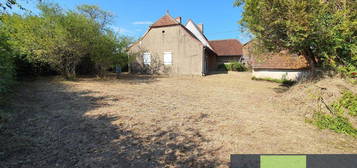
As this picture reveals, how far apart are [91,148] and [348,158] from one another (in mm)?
4293

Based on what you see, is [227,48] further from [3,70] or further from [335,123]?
[3,70]

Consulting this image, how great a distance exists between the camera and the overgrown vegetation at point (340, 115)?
153 inches

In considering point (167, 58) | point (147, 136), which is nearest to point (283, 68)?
point (167, 58)

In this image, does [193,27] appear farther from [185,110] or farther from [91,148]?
[91,148]

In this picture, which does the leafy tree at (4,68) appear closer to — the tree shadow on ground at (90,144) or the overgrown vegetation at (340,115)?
the tree shadow on ground at (90,144)

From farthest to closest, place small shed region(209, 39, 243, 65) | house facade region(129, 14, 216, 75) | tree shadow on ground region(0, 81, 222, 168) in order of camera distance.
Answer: small shed region(209, 39, 243, 65)
house facade region(129, 14, 216, 75)
tree shadow on ground region(0, 81, 222, 168)

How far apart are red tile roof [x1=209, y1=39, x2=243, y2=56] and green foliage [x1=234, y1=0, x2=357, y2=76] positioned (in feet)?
65.9

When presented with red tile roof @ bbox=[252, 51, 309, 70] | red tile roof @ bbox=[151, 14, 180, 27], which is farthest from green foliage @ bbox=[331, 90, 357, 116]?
red tile roof @ bbox=[151, 14, 180, 27]

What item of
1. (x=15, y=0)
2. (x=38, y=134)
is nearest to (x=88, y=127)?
(x=38, y=134)

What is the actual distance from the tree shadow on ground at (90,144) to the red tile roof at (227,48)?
24.3m

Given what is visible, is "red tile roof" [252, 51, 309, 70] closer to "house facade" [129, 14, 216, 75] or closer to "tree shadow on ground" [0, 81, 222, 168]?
"house facade" [129, 14, 216, 75]

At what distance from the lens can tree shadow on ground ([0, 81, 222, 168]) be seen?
2442mm

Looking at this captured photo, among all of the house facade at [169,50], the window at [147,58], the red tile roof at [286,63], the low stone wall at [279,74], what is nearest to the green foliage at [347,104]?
the red tile roof at [286,63]

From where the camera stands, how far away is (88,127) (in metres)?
3.55
